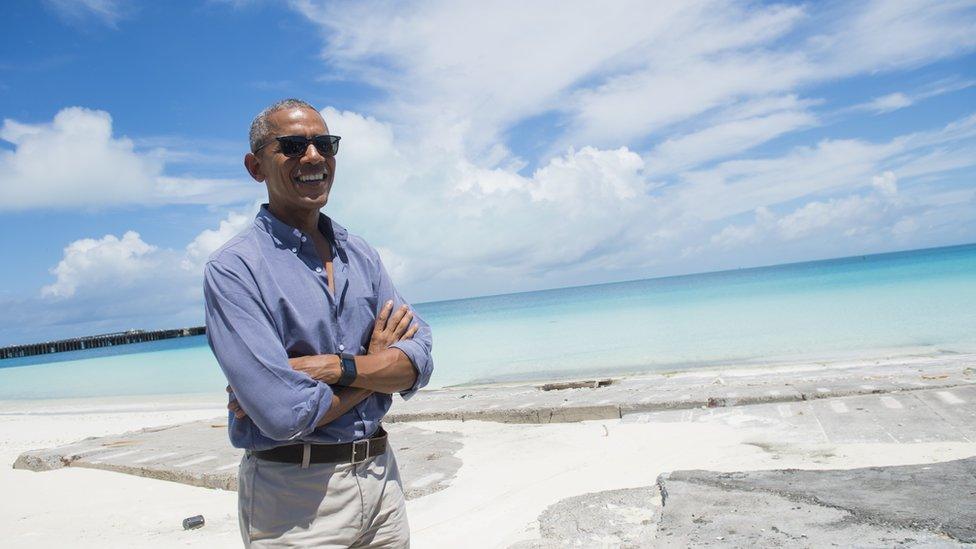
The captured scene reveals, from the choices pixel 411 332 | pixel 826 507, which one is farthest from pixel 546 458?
pixel 411 332

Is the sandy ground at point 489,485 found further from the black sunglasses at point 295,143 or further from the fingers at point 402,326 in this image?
the black sunglasses at point 295,143

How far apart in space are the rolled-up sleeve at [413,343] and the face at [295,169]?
0.37m

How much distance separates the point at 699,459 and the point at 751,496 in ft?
5.89

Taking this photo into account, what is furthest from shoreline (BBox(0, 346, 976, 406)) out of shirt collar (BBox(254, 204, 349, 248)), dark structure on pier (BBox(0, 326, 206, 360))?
dark structure on pier (BBox(0, 326, 206, 360))

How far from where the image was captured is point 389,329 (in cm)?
228

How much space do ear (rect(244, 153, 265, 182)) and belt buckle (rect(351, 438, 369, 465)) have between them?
924 mm

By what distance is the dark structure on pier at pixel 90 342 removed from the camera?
62094mm

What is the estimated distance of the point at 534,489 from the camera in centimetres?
521

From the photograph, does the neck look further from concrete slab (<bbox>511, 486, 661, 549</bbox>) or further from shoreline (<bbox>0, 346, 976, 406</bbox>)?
shoreline (<bbox>0, 346, 976, 406</bbox>)

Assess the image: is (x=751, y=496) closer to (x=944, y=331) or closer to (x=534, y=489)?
(x=534, y=489)

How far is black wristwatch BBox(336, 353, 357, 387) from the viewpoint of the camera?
200cm

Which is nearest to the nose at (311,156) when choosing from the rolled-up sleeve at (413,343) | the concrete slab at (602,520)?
the rolled-up sleeve at (413,343)

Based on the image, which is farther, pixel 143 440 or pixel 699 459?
pixel 143 440

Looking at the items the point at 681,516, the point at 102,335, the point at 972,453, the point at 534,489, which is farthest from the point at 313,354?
the point at 102,335
